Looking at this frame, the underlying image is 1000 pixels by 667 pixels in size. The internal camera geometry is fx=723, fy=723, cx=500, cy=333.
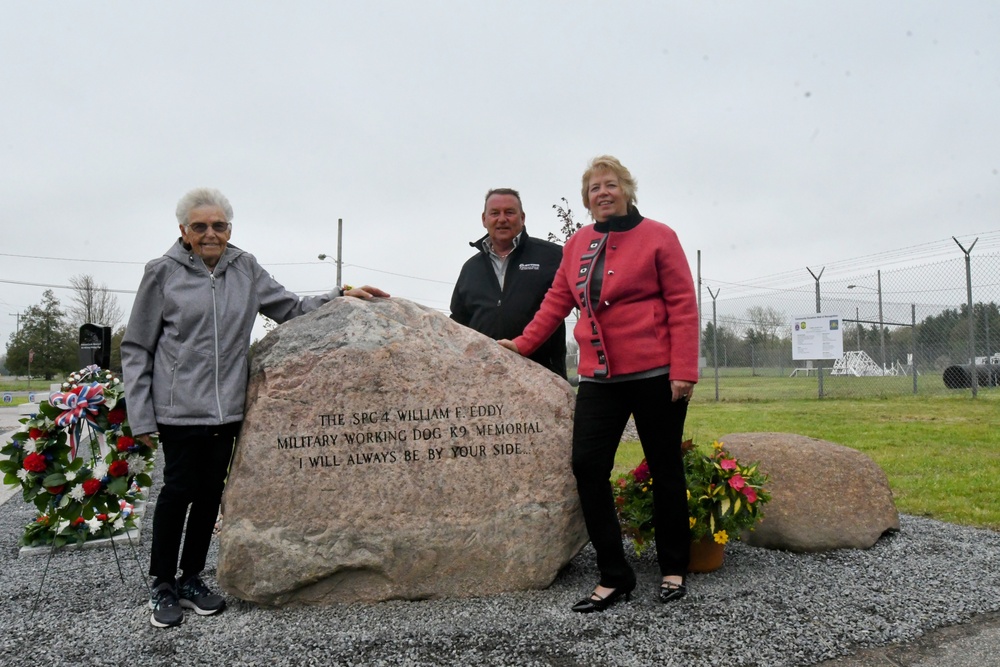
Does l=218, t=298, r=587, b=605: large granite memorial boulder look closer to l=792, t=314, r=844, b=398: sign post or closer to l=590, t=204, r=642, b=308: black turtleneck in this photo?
l=590, t=204, r=642, b=308: black turtleneck

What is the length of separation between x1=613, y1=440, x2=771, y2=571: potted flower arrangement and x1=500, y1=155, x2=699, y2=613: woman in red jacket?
283 millimetres

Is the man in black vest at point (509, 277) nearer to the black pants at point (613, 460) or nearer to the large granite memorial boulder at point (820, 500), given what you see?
the black pants at point (613, 460)

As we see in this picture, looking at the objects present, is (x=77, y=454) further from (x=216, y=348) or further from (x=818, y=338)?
(x=818, y=338)

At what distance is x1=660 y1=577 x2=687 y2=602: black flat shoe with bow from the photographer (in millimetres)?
3602

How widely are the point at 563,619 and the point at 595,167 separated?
88.4 inches

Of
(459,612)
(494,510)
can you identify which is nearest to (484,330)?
(494,510)

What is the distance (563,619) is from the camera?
3404 millimetres

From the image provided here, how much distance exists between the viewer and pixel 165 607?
11.4ft

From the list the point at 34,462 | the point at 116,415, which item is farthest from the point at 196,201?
the point at 34,462

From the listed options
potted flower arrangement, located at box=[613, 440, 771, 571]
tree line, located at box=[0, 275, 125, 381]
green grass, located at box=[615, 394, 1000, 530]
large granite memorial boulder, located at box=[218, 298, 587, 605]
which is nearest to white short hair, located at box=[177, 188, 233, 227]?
large granite memorial boulder, located at box=[218, 298, 587, 605]

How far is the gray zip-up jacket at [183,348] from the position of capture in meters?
3.48

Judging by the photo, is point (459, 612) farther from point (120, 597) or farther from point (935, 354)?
point (935, 354)

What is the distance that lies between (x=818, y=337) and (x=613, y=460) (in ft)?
37.7

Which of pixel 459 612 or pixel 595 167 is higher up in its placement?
pixel 595 167
